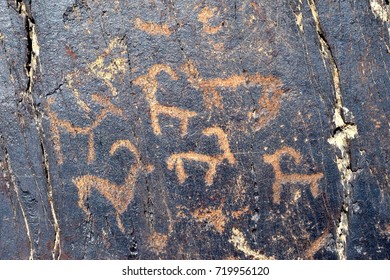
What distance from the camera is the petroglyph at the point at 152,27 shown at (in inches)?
58.0

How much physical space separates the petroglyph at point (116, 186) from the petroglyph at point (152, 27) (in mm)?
348

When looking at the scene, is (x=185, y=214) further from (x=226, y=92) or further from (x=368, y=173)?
(x=368, y=173)

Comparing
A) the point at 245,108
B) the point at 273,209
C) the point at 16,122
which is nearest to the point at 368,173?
the point at 273,209

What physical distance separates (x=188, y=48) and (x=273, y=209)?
0.56 metres

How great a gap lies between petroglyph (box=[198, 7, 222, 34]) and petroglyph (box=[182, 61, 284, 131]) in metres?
0.11

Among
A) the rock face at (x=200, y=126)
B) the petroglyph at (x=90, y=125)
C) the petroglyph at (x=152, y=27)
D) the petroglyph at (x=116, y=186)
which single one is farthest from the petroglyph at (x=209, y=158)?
the petroglyph at (x=152, y=27)

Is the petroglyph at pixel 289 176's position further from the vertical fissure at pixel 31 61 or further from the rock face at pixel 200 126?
the vertical fissure at pixel 31 61

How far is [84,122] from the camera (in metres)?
1.49

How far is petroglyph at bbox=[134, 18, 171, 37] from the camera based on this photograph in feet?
4.83

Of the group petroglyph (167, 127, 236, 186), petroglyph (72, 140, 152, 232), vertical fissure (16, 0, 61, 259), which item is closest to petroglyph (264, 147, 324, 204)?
petroglyph (167, 127, 236, 186)

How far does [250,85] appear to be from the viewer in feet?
4.80

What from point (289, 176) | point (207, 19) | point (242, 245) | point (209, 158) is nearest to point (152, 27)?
point (207, 19)

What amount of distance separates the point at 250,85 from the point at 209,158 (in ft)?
0.84

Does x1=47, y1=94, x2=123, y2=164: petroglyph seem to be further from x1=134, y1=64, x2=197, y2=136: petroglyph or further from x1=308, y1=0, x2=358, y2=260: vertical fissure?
x1=308, y1=0, x2=358, y2=260: vertical fissure
